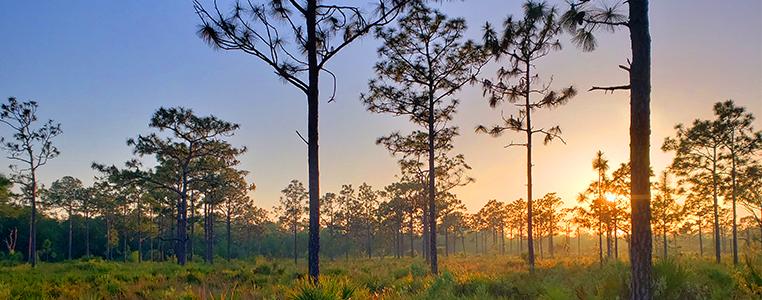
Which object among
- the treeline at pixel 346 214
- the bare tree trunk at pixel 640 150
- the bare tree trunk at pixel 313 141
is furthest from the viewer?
the treeline at pixel 346 214

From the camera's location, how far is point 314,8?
11711 millimetres

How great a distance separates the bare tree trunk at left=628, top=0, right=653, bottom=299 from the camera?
6.81 metres

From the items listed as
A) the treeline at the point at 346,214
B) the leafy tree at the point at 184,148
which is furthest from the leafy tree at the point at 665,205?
the leafy tree at the point at 184,148

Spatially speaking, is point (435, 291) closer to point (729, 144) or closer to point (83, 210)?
point (729, 144)

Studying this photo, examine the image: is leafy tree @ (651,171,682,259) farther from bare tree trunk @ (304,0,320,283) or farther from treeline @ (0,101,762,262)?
bare tree trunk @ (304,0,320,283)

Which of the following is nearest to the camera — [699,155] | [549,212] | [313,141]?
[313,141]

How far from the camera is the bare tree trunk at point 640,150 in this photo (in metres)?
6.81

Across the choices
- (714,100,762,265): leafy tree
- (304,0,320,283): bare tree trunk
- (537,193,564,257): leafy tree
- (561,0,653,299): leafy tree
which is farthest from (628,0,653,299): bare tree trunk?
(537,193,564,257): leafy tree

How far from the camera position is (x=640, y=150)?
23.2 ft

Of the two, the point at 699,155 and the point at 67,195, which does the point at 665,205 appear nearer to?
the point at 699,155

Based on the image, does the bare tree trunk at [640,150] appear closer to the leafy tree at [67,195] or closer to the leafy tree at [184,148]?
the leafy tree at [184,148]

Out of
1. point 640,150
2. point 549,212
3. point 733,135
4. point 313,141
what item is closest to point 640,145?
point 640,150

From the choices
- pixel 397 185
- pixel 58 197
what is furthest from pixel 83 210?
pixel 397 185

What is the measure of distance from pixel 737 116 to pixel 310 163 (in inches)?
1047
